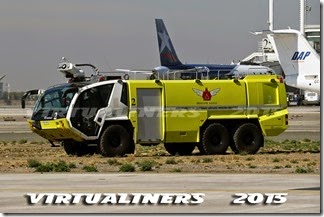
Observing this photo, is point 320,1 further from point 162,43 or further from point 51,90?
point 162,43

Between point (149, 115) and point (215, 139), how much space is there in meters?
2.48

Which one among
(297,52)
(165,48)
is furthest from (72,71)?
(165,48)

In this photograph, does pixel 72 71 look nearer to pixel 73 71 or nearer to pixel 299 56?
pixel 73 71

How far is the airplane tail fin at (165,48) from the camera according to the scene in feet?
330

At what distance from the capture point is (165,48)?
101m

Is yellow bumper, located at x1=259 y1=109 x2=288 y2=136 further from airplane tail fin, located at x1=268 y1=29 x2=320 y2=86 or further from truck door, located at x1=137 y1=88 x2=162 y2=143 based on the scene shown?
airplane tail fin, located at x1=268 y1=29 x2=320 y2=86

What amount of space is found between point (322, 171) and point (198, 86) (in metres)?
19.6

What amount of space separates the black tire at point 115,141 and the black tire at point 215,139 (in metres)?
2.60

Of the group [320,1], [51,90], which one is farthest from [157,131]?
[320,1]

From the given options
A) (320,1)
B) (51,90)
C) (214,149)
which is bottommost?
(214,149)

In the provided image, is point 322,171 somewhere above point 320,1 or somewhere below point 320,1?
below

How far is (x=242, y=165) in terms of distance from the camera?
30156 millimetres

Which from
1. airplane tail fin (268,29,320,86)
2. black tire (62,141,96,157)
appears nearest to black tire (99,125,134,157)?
black tire (62,141,96,157)

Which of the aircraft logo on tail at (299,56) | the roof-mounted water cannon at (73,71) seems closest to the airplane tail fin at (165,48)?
the aircraft logo on tail at (299,56)
